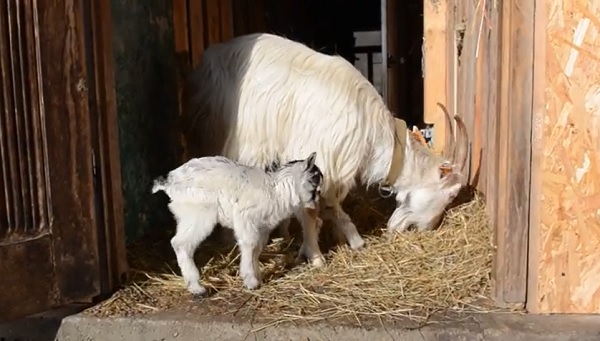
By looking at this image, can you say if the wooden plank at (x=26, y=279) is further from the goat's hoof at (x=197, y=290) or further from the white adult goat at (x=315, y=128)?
the white adult goat at (x=315, y=128)

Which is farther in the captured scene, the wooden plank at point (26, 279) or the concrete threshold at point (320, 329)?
the wooden plank at point (26, 279)

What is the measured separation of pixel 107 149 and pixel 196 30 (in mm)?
2190

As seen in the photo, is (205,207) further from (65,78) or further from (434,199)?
(434,199)

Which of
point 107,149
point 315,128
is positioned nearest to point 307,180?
point 315,128

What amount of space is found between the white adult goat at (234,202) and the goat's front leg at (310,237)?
0.41m

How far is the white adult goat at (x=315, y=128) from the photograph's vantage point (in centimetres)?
390

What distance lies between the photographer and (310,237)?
3.76 meters

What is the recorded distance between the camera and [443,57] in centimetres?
568

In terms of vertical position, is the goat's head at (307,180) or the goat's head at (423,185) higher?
the goat's head at (307,180)

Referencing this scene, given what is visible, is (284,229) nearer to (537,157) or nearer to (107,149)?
(107,149)

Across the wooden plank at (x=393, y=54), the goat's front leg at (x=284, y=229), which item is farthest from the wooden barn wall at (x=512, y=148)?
the wooden plank at (x=393, y=54)

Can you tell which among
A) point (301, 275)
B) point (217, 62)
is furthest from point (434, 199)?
point (217, 62)

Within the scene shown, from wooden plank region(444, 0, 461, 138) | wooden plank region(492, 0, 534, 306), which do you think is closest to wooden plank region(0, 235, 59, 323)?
wooden plank region(492, 0, 534, 306)

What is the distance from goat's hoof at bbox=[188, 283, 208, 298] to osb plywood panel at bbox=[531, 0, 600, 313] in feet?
4.66
